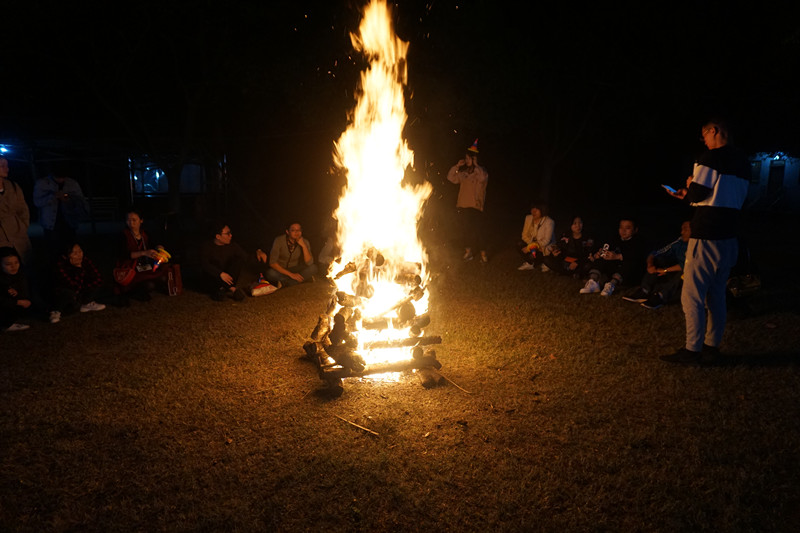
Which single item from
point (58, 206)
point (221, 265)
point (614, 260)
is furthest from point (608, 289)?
point (58, 206)

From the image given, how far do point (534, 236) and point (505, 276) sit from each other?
4.54ft

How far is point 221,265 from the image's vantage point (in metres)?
9.42

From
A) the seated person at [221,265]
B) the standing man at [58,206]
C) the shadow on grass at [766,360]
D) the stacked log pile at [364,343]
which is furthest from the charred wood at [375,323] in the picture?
the standing man at [58,206]

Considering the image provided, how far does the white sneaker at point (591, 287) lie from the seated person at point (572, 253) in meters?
0.90

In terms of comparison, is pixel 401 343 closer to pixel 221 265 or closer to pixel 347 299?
pixel 347 299

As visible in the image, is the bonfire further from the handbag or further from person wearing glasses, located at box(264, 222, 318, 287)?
the handbag

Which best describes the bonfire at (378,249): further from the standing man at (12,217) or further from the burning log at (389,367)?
the standing man at (12,217)

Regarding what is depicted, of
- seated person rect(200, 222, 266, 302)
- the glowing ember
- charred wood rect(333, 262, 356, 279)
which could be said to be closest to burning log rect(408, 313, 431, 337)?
the glowing ember

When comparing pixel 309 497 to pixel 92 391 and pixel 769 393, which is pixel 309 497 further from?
pixel 769 393

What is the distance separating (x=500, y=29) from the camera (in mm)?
14695

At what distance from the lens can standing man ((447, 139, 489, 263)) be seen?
1164 centimetres

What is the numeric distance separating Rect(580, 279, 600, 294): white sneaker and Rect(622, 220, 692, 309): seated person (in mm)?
586

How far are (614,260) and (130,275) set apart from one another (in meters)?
8.58

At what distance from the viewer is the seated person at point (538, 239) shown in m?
11.2
